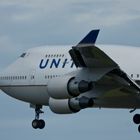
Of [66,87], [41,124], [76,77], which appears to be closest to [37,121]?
[41,124]

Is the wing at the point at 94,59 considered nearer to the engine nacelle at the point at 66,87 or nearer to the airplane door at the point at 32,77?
the engine nacelle at the point at 66,87

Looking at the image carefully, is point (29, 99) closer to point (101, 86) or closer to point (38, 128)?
point (38, 128)

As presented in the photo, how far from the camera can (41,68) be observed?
60.3m

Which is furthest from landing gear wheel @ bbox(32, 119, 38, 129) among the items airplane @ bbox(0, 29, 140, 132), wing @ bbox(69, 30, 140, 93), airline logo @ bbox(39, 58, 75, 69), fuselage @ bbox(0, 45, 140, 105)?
wing @ bbox(69, 30, 140, 93)

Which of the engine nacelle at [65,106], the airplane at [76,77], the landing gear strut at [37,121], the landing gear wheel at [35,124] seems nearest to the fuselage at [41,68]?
the airplane at [76,77]

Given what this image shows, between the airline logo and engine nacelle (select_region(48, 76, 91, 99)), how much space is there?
15.0 ft

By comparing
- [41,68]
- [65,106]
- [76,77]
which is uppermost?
[41,68]

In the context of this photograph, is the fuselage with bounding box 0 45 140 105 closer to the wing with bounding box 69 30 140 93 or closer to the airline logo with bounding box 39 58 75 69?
the airline logo with bounding box 39 58 75 69

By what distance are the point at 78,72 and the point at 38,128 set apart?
341 inches

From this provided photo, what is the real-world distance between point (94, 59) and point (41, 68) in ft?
25.0

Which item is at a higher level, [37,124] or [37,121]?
[37,121]

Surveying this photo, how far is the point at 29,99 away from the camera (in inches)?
2420

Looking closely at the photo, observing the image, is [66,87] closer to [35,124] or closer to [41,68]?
[41,68]

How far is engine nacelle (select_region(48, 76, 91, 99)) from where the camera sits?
173 ft
